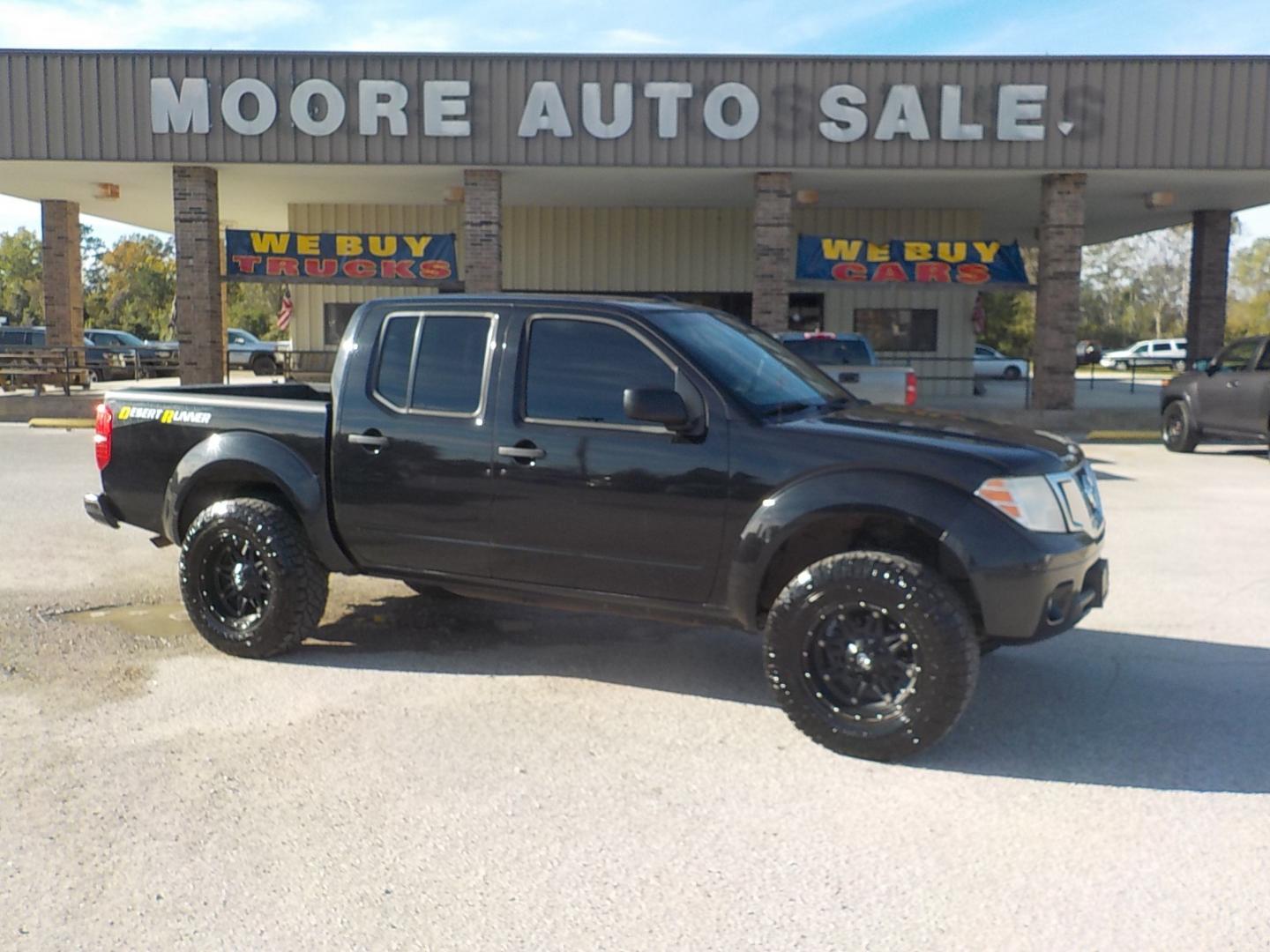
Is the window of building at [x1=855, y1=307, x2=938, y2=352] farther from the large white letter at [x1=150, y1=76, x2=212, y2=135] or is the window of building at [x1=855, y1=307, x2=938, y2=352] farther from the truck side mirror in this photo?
the truck side mirror

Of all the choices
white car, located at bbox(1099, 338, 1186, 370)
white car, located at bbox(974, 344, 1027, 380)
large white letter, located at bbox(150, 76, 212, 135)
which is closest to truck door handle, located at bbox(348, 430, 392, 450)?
large white letter, located at bbox(150, 76, 212, 135)

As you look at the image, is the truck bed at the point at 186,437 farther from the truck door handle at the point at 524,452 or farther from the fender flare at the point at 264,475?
the truck door handle at the point at 524,452

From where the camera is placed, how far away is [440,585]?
19.0 feet

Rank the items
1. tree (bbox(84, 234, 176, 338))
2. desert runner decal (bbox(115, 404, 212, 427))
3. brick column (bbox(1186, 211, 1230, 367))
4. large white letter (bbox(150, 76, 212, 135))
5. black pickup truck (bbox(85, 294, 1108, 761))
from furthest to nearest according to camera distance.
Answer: tree (bbox(84, 234, 176, 338))
brick column (bbox(1186, 211, 1230, 367))
large white letter (bbox(150, 76, 212, 135))
desert runner decal (bbox(115, 404, 212, 427))
black pickup truck (bbox(85, 294, 1108, 761))

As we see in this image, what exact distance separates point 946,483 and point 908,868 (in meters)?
1.58

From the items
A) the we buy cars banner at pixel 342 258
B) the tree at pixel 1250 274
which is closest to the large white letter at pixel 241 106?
the we buy cars banner at pixel 342 258

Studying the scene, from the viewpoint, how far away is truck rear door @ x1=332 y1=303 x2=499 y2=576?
552 cm

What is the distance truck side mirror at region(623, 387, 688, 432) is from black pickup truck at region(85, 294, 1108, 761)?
1 centimetres

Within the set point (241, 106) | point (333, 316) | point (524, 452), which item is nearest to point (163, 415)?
point (524, 452)

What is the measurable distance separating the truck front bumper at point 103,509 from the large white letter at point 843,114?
14082mm

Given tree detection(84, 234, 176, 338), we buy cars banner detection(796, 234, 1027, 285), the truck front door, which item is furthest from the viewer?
tree detection(84, 234, 176, 338)

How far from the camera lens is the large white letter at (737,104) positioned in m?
18.0

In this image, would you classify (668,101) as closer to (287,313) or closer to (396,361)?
(287,313)

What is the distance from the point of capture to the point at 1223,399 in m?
15.3
